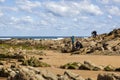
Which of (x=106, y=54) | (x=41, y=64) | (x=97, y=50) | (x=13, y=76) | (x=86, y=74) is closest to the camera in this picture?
(x=13, y=76)

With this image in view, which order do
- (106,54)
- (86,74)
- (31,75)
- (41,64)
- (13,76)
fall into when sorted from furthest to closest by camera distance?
(106,54)
(41,64)
(86,74)
(13,76)
(31,75)

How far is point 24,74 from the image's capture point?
56.6 feet

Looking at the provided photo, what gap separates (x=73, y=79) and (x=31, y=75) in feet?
8.24

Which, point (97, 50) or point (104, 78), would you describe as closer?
point (104, 78)

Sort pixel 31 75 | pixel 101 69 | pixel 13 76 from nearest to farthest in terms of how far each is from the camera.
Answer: pixel 31 75
pixel 13 76
pixel 101 69

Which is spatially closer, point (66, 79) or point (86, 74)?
point (66, 79)

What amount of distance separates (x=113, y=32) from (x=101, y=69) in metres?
41.1

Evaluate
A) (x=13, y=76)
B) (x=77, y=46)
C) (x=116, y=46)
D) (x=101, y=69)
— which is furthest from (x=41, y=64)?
(x=77, y=46)

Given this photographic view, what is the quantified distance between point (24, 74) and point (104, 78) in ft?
13.0

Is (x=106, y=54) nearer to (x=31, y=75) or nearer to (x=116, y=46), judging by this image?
(x=116, y=46)

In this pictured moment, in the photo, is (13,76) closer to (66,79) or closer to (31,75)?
(31,75)

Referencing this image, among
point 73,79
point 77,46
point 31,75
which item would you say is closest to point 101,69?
point 73,79

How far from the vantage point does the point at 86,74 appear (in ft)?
89.1

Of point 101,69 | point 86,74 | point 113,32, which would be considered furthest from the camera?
point 113,32
